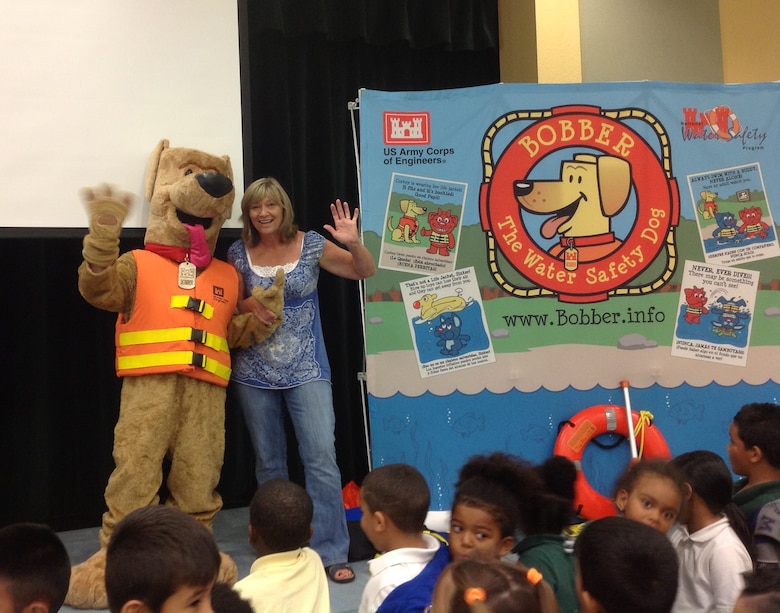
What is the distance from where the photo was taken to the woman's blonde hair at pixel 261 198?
2805mm

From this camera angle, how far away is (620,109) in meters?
3.34

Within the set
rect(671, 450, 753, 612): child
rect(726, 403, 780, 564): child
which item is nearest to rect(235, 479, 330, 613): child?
rect(671, 450, 753, 612): child

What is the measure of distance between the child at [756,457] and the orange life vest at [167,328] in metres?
1.63

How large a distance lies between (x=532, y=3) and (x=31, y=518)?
3.34 m

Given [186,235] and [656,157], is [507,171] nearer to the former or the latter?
[656,157]

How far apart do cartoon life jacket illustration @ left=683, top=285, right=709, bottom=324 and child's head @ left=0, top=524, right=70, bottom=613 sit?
106 inches

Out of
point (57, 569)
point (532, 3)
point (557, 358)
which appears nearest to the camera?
point (57, 569)

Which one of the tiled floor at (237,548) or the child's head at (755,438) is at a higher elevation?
the child's head at (755,438)

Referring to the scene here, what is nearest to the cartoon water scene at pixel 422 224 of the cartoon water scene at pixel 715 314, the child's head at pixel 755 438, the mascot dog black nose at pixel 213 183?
the mascot dog black nose at pixel 213 183

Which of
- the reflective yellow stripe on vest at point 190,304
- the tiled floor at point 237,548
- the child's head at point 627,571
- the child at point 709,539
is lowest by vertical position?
the tiled floor at point 237,548

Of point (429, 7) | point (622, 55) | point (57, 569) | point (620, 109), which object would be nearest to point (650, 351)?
point (620, 109)

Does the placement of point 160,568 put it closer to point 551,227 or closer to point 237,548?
point 237,548

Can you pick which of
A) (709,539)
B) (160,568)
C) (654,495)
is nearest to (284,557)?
(160,568)

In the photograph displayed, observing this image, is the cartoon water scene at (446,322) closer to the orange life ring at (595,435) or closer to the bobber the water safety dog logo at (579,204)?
the bobber the water safety dog logo at (579,204)
